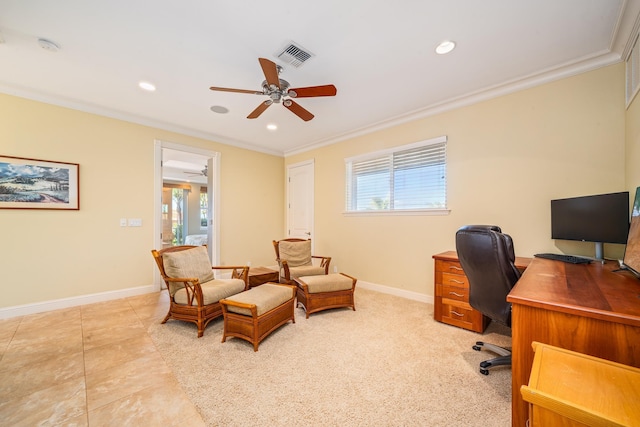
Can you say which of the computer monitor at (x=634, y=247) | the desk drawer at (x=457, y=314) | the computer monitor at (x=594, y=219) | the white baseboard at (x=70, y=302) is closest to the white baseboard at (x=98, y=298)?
the white baseboard at (x=70, y=302)

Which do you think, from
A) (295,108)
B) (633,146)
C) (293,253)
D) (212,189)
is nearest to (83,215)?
(212,189)

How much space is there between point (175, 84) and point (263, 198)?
2876mm

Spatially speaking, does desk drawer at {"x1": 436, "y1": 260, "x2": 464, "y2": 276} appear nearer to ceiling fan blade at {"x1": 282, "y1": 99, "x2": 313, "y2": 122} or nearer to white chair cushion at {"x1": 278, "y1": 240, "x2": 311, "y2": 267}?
white chair cushion at {"x1": 278, "y1": 240, "x2": 311, "y2": 267}

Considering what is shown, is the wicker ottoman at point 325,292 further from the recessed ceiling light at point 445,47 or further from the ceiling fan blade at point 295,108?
the recessed ceiling light at point 445,47

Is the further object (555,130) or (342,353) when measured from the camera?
(555,130)

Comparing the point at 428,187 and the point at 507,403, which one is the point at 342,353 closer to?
the point at 507,403

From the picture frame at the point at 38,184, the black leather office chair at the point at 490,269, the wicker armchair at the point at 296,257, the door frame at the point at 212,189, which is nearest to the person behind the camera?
the black leather office chair at the point at 490,269

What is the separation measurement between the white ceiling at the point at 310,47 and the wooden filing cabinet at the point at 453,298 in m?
2.10

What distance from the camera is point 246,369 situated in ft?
6.63

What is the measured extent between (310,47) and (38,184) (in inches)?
151

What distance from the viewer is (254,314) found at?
2307 millimetres

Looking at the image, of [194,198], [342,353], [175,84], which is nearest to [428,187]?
[342,353]

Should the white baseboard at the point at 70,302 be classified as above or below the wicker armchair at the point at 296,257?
below

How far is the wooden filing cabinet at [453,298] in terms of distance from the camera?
2.65 meters
